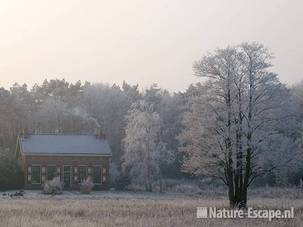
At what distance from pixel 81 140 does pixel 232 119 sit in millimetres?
38582

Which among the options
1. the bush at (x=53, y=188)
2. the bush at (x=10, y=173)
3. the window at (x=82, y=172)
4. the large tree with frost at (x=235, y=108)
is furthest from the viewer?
the window at (x=82, y=172)

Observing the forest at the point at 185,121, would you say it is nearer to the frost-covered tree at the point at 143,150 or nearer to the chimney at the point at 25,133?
the frost-covered tree at the point at 143,150

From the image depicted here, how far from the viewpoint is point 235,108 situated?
31.2 meters

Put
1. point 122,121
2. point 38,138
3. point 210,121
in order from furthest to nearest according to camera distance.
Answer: point 122,121
point 38,138
point 210,121

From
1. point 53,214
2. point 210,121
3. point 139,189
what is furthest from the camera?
point 139,189

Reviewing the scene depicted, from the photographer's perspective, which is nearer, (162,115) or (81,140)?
(81,140)

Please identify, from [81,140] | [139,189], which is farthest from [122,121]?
[139,189]

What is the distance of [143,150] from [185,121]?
31.0m

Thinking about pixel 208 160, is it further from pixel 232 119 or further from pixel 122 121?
pixel 122 121

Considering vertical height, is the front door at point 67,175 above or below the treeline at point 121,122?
below

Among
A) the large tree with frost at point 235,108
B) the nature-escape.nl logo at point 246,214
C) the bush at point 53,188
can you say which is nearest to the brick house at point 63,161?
the bush at point 53,188

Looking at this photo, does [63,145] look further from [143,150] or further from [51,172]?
[143,150]

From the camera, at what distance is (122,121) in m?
81.5

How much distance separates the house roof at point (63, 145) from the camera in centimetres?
6512
